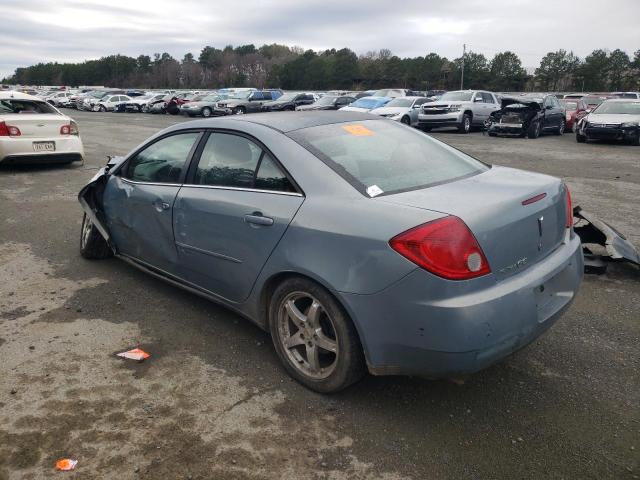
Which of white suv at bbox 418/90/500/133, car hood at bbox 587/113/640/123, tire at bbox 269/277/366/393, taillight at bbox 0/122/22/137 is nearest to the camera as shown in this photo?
tire at bbox 269/277/366/393

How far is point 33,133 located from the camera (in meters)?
10.6

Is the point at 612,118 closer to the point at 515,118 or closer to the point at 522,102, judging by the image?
the point at 515,118

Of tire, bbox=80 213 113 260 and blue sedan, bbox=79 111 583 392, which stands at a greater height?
blue sedan, bbox=79 111 583 392

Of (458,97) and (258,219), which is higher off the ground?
(458,97)

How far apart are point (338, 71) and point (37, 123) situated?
3440 inches

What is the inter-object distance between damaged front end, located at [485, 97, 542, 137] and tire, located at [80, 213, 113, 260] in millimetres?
16795

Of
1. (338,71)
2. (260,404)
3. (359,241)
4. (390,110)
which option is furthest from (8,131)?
(338,71)

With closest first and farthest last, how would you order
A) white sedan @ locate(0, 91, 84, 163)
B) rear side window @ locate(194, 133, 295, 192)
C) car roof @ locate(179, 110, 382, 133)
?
rear side window @ locate(194, 133, 295, 192)
car roof @ locate(179, 110, 382, 133)
white sedan @ locate(0, 91, 84, 163)

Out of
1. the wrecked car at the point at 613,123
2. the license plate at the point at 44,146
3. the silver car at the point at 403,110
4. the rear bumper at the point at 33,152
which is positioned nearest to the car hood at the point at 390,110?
the silver car at the point at 403,110

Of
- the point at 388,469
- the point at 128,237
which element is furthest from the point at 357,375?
the point at 128,237

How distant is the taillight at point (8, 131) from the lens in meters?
10.2

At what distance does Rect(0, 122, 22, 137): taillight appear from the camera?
403 inches

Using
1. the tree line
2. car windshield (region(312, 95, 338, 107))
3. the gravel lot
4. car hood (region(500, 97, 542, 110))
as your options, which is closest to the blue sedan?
the gravel lot

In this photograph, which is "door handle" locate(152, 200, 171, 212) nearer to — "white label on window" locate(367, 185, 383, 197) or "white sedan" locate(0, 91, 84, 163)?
"white label on window" locate(367, 185, 383, 197)
